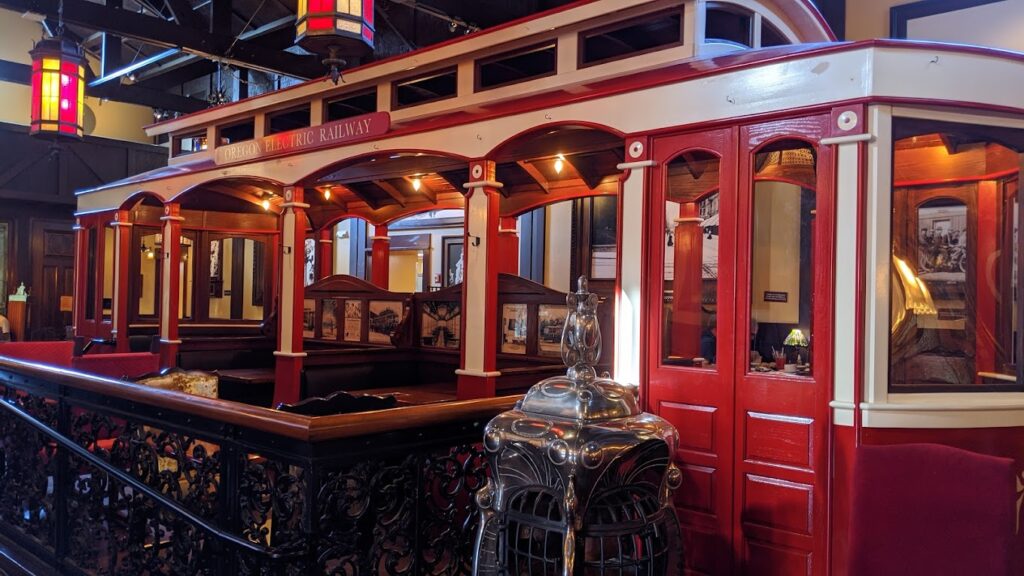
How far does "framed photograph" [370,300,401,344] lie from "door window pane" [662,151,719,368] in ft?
13.1

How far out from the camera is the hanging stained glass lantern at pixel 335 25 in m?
4.85

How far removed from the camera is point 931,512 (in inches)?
99.1

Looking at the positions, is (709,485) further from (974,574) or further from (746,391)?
(974,574)

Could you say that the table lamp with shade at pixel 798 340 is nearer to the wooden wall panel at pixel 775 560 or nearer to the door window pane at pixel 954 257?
the door window pane at pixel 954 257

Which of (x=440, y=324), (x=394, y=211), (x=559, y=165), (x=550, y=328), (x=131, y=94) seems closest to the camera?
(x=550, y=328)

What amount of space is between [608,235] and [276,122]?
4.61 m

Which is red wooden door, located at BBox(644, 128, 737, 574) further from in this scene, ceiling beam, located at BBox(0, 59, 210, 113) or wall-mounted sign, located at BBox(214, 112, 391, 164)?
ceiling beam, located at BBox(0, 59, 210, 113)

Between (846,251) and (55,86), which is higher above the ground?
(55,86)

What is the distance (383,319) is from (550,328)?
2454mm

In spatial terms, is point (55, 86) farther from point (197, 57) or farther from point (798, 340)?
point (798, 340)

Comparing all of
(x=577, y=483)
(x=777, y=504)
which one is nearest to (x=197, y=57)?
(x=777, y=504)

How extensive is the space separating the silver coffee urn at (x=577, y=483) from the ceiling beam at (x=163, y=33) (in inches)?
315

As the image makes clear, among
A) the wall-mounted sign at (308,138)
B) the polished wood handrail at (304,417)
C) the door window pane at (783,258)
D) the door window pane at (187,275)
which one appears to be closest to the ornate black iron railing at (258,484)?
the polished wood handrail at (304,417)

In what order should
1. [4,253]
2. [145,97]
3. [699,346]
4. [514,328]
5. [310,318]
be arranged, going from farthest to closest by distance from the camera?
[4,253] → [145,97] → [310,318] → [514,328] → [699,346]
